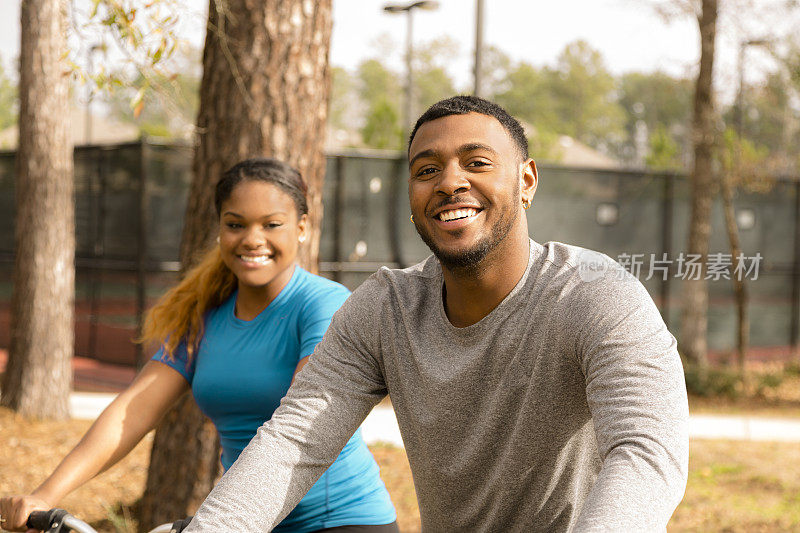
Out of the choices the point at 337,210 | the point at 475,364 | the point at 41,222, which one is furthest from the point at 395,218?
the point at 475,364

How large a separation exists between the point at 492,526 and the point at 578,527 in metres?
0.43

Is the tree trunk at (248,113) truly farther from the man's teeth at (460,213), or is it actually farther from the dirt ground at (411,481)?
the man's teeth at (460,213)

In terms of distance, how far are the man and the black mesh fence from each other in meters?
8.10

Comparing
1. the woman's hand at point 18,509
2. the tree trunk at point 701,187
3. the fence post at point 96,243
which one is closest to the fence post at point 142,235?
the fence post at point 96,243

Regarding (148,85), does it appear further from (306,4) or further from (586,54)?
(586,54)

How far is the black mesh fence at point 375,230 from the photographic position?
10789 mm

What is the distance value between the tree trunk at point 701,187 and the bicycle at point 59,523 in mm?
11057

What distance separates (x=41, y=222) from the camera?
863 centimetres

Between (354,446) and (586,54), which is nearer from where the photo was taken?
(354,446)

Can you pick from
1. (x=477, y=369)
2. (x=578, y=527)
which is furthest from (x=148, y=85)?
(x=578, y=527)

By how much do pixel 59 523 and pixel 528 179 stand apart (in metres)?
1.48

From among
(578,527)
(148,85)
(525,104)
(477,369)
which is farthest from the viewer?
(525,104)

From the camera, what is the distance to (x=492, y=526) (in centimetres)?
200

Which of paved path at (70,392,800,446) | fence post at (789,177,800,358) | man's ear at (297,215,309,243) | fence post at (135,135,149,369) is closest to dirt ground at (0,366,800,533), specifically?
paved path at (70,392,800,446)
